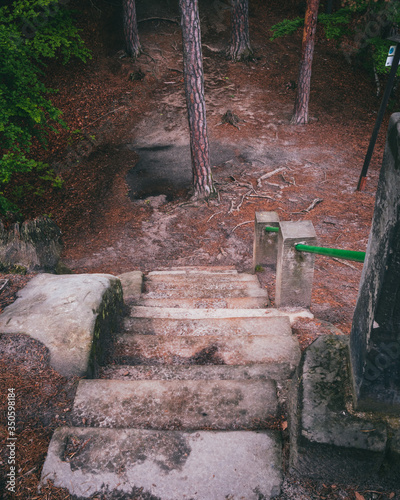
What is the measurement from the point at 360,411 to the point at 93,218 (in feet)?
27.2

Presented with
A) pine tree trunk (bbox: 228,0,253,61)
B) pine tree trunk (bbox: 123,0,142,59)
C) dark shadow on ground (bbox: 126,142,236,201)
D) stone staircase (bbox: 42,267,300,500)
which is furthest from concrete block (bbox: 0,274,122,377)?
pine tree trunk (bbox: 228,0,253,61)

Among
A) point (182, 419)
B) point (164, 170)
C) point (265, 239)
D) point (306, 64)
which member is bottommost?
point (164, 170)

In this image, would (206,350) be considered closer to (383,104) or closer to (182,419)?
(182,419)

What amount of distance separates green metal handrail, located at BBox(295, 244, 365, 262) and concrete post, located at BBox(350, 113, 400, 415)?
2.24 feet

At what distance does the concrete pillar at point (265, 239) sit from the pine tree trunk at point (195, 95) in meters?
3.96

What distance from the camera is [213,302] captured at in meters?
4.75

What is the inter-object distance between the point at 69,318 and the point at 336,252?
2.21 m

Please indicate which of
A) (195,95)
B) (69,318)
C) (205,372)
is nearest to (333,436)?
(205,372)

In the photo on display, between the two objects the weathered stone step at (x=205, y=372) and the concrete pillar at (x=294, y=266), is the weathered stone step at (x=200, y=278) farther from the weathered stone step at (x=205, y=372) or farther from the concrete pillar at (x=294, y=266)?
the weathered stone step at (x=205, y=372)

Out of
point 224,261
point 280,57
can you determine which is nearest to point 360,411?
point 224,261

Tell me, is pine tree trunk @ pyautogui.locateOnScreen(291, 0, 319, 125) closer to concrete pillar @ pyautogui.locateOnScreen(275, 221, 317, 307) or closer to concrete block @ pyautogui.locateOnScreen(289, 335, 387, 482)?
concrete pillar @ pyautogui.locateOnScreen(275, 221, 317, 307)

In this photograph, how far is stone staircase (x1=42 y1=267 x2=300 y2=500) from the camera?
187cm

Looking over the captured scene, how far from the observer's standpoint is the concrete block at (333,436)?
70.1 inches

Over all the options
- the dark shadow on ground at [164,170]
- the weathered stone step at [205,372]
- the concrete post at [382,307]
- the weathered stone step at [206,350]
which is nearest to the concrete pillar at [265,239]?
the weathered stone step at [206,350]
